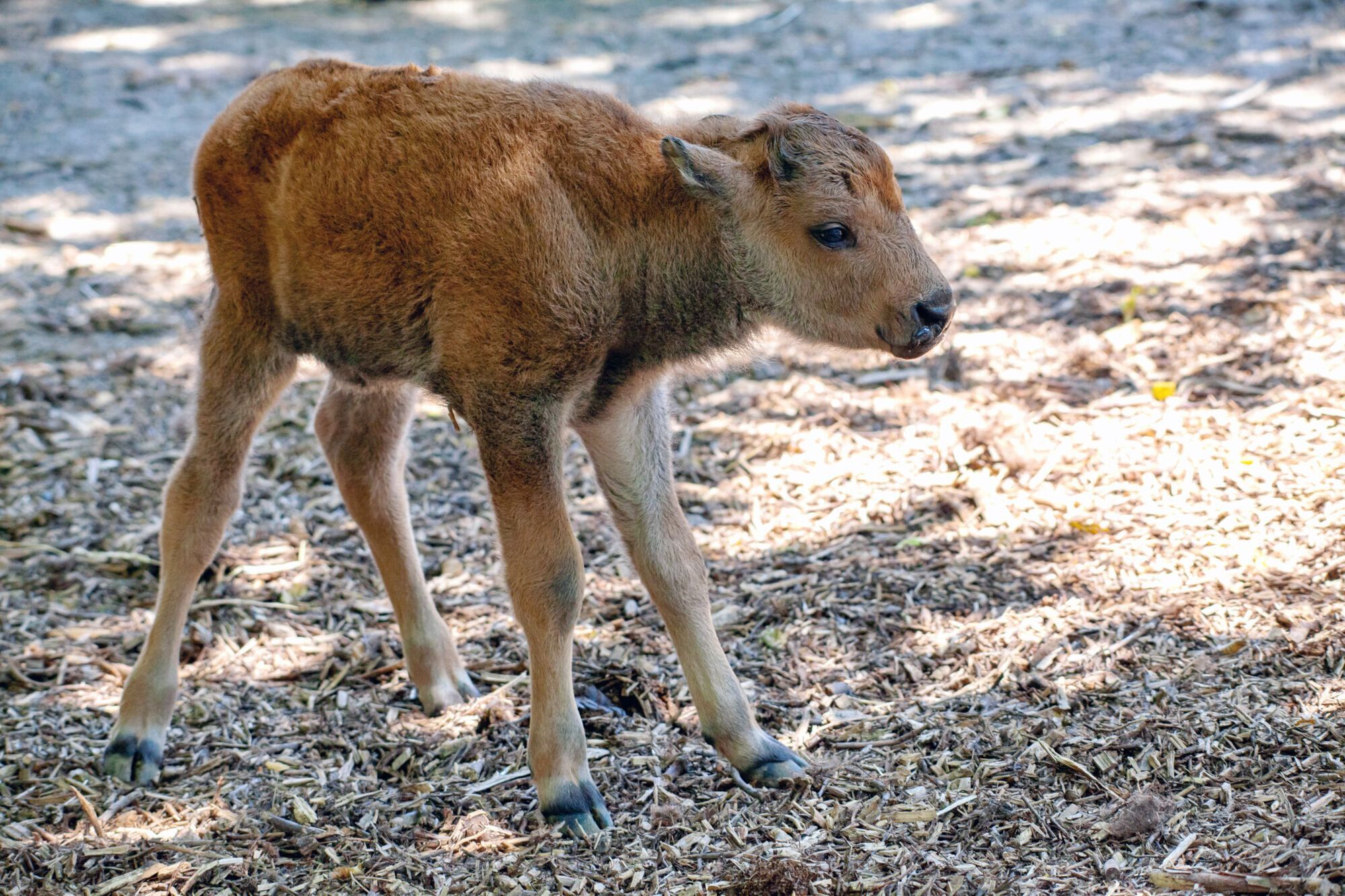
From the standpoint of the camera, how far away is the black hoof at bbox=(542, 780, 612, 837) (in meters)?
4.67

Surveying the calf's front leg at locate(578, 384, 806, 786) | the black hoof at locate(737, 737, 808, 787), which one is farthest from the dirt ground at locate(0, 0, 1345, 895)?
the calf's front leg at locate(578, 384, 806, 786)

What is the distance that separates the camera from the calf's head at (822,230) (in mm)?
4527

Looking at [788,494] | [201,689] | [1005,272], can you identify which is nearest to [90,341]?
[201,689]

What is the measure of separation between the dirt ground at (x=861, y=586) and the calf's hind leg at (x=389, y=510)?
0.24m

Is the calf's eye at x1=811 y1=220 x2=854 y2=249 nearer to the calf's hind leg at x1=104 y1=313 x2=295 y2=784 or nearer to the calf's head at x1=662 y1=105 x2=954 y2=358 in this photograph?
the calf's head at x1=662 y1=105 x2=954 y2=358

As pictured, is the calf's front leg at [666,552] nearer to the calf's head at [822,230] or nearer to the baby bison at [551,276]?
the baby bison at [551,276]

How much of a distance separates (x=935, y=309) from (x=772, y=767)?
1.81 meters

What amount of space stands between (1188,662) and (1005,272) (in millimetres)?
4477

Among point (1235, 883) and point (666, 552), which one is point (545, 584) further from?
point (1235, 883)

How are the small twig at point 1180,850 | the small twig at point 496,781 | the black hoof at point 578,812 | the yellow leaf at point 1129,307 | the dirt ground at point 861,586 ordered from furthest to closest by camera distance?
the yellow leaf at point 1129,307
the small twig at point 496,781
the black hoof at point 578,812
the dirt ground at point 861,586
the small twig at point 1180,850

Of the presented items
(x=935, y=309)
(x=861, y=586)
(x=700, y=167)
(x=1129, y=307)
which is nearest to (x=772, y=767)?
(x=861, y=586)

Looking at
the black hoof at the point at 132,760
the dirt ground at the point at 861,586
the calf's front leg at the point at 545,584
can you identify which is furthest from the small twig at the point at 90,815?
the calf's front leg at the point at 545,584

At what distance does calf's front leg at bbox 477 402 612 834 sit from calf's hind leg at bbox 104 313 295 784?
4.16 feet

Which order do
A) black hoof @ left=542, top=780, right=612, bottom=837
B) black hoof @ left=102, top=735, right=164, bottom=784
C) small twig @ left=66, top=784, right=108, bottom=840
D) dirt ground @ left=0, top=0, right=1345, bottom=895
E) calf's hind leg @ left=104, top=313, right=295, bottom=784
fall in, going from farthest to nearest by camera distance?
calf's hind leg @ left=104, top=313, right=295, bottom=784
black hoof @ left=102, top=735, right=164, bottom=784
small twig @ left=66, top=784, right=108, bottom=840
black hoof @ left=542, top=780, right=612, bottom=837
dirt ground @ left=0, top=0, right=1345, bottom=895
